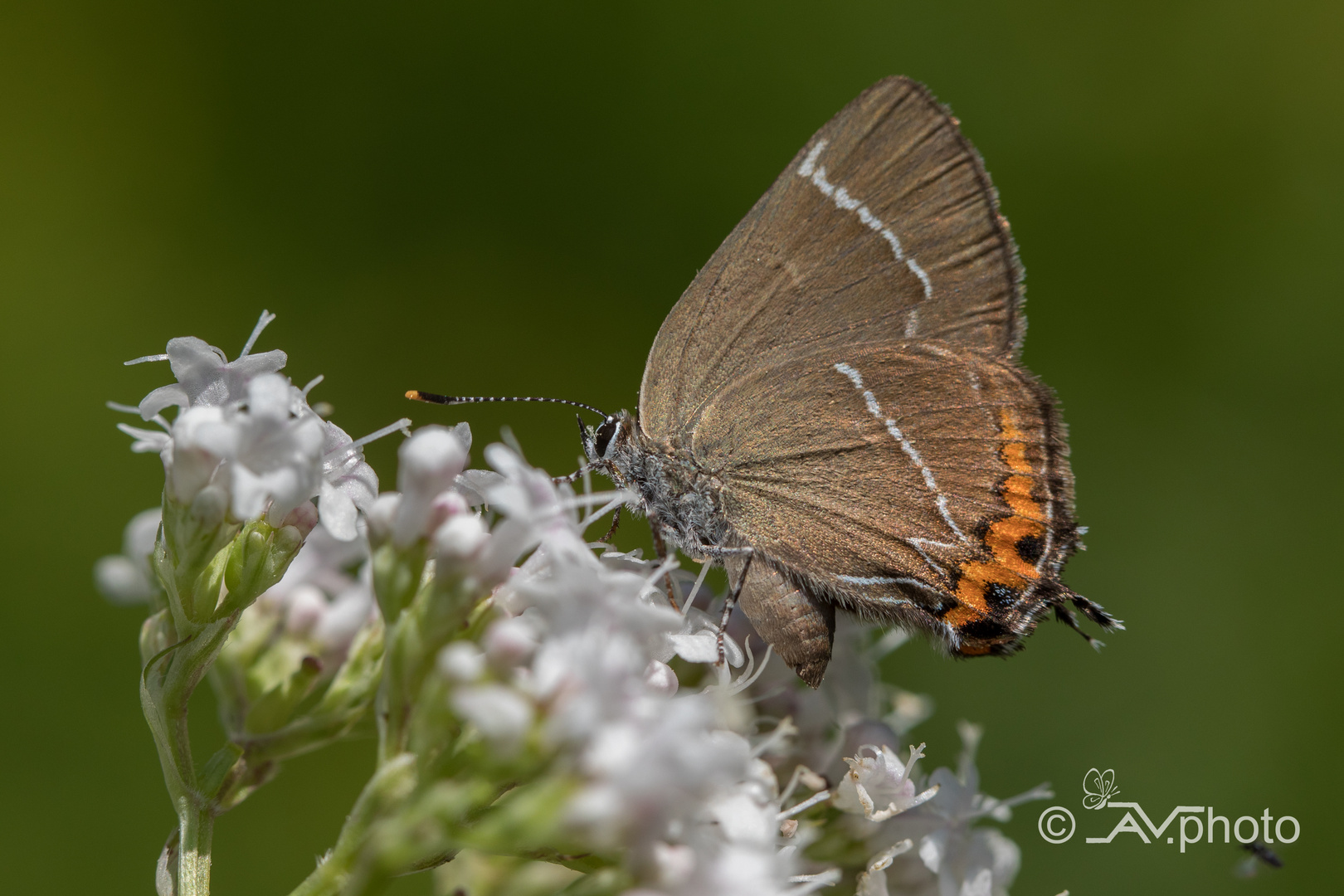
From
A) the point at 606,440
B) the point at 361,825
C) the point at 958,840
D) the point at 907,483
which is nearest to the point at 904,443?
the point at 907,483

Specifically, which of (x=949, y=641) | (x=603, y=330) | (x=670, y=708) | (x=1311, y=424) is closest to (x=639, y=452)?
(x=949, y=641)

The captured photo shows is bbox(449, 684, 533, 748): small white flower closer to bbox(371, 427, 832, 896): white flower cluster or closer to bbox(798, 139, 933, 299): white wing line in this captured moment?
bbox(371, 427, 832, 896): white flower cluster

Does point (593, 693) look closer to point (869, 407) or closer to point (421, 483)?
point (421, 483)

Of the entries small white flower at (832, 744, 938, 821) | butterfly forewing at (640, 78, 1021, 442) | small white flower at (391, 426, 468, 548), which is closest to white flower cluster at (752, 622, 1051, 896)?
small white flower at (832, 744, 938, 821)

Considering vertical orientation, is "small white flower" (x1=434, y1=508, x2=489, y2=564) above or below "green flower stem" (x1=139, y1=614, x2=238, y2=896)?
above

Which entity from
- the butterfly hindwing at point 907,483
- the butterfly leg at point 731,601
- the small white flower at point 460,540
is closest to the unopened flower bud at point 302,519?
the small white flower at point 460,540

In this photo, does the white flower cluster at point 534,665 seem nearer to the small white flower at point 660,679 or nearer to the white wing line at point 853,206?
the small white flower at point 660,679
